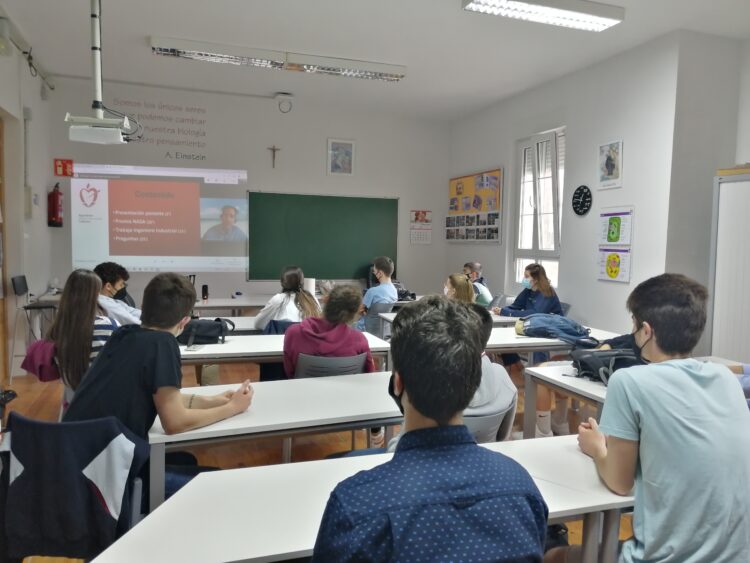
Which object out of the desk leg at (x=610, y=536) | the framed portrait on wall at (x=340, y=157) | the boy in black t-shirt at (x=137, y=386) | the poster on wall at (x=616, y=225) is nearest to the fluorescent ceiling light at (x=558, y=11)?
the poster on wall at (x=616, y=225)

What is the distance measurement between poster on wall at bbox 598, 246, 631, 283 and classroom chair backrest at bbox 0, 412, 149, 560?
4.27 metres

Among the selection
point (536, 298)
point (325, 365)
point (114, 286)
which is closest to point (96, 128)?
point (114, 286)

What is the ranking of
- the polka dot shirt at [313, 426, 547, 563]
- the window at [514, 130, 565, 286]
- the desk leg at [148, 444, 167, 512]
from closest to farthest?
the polka dot shirt at [313, 426, 547, 563], the desk leg at [148, 444, 167, 512], the window at [514, 130, 565, 286]

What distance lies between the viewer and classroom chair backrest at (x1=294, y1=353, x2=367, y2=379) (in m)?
2.65

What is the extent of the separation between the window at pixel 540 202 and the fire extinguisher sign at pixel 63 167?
17.1 feet

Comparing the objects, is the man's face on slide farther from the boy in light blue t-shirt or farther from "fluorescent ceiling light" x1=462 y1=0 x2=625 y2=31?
"fluorescent ceiling light" x1=462 y1=0 x2=625 y2=31

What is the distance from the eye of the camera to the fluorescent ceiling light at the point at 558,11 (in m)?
3.60

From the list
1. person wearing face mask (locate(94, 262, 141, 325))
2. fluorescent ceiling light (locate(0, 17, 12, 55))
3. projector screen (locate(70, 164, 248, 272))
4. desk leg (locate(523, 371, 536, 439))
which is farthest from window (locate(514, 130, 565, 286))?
→ fluorescent ceiling light (locate(0, 17, 12, 55))

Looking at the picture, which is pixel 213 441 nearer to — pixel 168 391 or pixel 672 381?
pixel 168 391

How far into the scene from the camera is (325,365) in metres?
2.66

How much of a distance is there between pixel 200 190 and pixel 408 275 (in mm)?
3042

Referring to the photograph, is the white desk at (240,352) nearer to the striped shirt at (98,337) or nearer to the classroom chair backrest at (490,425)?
the striped shirt at (98,337)

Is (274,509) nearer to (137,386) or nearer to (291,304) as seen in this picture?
(137,386)

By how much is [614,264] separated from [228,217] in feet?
14.8
